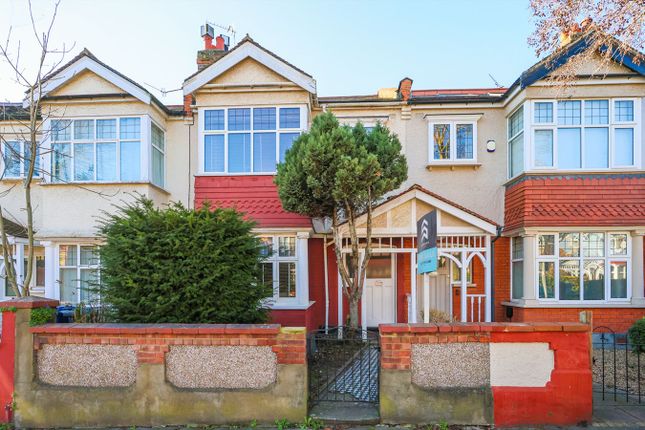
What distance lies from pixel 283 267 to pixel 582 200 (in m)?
7.21

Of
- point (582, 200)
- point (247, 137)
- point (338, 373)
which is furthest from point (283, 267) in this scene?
point (582, 200)

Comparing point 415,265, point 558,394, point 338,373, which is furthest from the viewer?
point 415,265

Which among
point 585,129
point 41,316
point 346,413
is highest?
point 585,129

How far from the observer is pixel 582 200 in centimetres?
909

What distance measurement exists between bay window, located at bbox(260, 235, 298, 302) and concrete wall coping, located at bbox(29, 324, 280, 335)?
4.63m

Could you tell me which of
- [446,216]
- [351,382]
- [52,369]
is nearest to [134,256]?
[52,369]

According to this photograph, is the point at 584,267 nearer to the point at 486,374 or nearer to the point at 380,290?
the point at 380,290

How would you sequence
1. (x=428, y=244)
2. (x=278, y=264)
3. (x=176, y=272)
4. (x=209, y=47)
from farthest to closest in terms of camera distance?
(x=209, y=47), (x=278, y=264), (x=176, y=272), (x=428, y=244)

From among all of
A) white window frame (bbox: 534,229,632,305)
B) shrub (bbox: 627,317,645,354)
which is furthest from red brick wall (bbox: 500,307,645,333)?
shrub (bbox: 627,317,645,354)

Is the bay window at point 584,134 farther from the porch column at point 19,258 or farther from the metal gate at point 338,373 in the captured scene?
the porch column at point 19,258

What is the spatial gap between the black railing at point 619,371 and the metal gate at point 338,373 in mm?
3122

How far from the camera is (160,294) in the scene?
18.5 ft

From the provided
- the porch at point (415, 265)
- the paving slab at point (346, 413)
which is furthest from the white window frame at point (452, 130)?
the paving slab at point (346, 413)

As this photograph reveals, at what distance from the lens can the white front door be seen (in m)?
10.3
